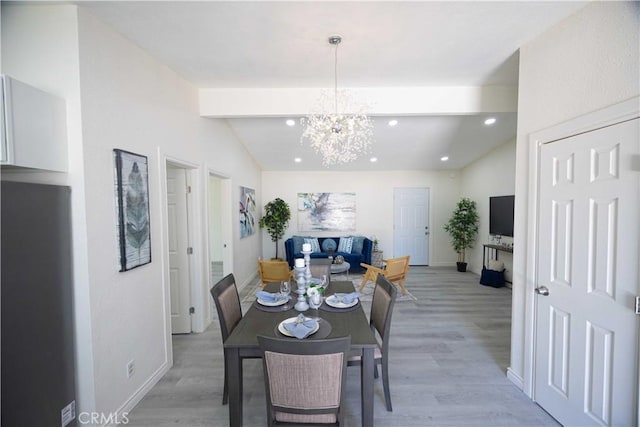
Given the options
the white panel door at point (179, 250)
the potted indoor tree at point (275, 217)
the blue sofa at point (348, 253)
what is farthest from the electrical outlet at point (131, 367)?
the potted indoor tree at point (275, 217)

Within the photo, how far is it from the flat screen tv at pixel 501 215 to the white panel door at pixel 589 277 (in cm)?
317

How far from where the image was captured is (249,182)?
18.0 feet

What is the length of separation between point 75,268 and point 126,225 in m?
0.42

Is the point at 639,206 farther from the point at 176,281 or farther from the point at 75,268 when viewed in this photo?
the point at 176,281

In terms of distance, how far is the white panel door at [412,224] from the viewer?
265 inches

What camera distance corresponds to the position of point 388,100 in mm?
3109

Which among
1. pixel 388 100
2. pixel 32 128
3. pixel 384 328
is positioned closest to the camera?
pixel 32 128

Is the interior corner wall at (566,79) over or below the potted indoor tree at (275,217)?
over

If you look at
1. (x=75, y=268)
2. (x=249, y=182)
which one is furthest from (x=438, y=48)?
(x=249, y=182)

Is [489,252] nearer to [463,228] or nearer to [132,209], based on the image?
[463,228]

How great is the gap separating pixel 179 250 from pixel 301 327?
220 centimetres

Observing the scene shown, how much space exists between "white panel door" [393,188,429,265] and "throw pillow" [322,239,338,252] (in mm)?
1586

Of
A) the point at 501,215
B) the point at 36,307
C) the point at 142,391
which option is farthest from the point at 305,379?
the point at 501,215

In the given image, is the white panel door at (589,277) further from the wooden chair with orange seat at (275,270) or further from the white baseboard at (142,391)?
the white baseboard at (142,391)
